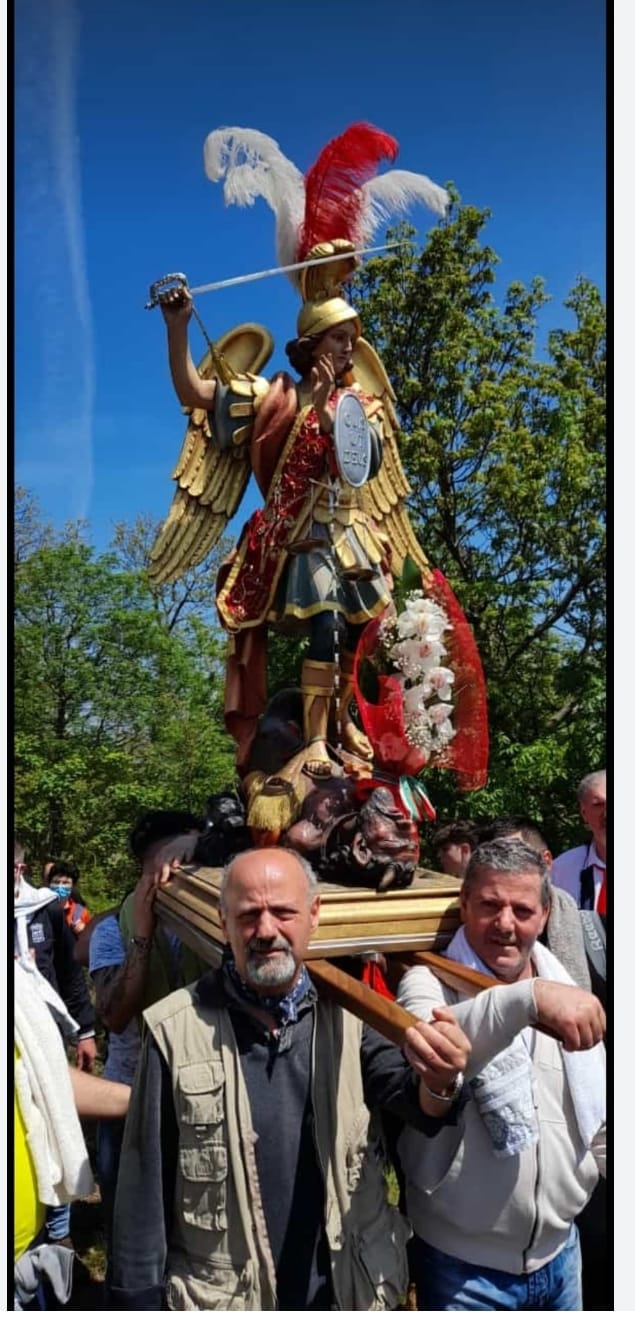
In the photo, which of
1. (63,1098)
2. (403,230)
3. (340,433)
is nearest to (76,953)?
(63,1098)

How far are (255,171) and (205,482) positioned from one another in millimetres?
1186

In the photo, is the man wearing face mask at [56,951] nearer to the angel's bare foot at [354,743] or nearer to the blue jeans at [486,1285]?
the angel's bare foot at [354,743]

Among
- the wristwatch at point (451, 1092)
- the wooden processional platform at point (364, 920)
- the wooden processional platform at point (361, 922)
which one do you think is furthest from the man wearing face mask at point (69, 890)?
the wristwatch at point (451, 1092)

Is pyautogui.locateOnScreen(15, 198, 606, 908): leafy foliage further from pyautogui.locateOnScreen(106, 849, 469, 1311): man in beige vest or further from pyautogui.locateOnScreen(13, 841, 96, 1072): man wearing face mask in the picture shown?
pyautogui.locateOnScreen(106, 849, 469, 1311): man in beige vest

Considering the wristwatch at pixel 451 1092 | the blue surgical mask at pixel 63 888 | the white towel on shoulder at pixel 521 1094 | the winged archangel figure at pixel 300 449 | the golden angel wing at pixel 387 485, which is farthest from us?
the blue surgical mask at pixel 63 888

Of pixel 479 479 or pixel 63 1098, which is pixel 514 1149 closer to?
pixel 63 1098

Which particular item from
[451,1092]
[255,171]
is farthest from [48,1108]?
[255,171]

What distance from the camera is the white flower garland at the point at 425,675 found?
125 inches

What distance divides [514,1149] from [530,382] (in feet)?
28.8

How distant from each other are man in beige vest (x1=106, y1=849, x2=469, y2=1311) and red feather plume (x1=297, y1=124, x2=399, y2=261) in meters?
2.73

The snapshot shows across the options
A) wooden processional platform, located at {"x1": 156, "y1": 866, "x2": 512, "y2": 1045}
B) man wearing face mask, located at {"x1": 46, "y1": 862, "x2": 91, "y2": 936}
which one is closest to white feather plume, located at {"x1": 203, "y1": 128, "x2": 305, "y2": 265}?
wooden processional platform, located at {"x1": 156, "y1": 866, "x2": 512, "y2": 1045}

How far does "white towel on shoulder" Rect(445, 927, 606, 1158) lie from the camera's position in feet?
6.08

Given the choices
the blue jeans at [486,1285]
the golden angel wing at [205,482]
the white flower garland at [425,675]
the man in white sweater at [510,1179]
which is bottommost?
the blue jeans at [486,1285]

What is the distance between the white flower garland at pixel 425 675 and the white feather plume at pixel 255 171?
1.62 m
